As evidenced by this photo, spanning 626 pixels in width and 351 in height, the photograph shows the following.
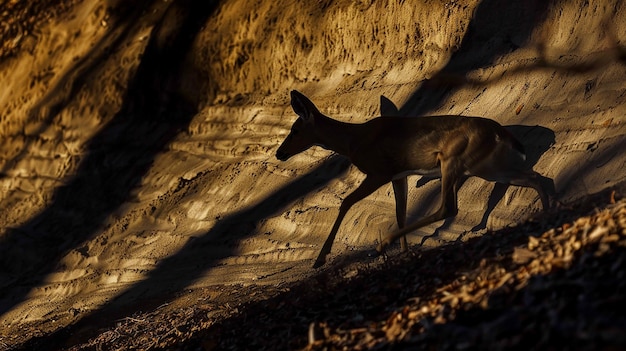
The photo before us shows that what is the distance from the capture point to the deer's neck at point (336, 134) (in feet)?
28.6

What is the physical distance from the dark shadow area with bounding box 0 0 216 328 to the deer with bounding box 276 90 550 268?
6086 mm

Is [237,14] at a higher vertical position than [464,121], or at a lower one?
higher

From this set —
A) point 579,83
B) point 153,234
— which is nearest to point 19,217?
point 153,234

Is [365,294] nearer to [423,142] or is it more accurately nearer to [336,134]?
[423,142]

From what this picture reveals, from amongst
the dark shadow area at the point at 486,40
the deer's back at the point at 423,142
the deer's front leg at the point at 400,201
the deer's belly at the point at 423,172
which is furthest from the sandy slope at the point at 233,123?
the deer's belly at the point at 423,172

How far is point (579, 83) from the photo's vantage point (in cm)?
970

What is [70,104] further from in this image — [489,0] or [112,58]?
[489,0]

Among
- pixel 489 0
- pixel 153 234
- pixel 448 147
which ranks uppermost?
pixel 489 0

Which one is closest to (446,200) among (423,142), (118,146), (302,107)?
(423,142)

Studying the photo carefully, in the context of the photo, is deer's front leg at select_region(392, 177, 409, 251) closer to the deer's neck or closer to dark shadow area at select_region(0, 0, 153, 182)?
the deer's neck

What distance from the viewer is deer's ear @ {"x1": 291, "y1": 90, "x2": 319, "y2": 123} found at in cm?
880

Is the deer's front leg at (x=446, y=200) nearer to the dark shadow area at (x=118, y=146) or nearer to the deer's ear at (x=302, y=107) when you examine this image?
the deer's ear at (x=302, y=107)

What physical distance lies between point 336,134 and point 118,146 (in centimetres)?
712

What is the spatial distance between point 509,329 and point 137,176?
10.3 metres
